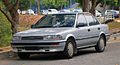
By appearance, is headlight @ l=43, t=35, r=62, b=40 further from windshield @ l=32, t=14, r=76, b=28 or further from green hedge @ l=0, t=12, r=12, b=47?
green hedge @ l=0, t=12, r=12, b=47

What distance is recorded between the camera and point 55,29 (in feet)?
40.7

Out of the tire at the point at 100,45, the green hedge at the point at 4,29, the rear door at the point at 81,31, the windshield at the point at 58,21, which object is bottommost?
the green hedge at the point at 4,29

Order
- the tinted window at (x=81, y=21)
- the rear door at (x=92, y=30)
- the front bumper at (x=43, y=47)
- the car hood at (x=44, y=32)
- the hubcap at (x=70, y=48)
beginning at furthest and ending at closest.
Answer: the rear door at (x=92, y=30)
the tinted window at (x=81, y=21)
the hubcap at (x=70, y=48)
the car hood at (x=44, y=32)
the front bumper at (x=43, y=47)

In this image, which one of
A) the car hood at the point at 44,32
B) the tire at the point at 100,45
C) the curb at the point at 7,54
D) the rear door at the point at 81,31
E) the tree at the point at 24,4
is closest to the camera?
the car hood at the point at 44,32

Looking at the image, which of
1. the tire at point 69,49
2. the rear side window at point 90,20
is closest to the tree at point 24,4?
the rear side window at point 90,20

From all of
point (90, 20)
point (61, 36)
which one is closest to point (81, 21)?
point (90, 20)

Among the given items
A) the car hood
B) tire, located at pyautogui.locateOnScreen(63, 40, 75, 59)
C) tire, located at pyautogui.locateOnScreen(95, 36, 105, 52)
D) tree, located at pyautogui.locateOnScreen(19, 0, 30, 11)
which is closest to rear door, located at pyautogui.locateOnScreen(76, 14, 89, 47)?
tire, located at pyautogui.locateOnScreen(63, 40, 75, 59)

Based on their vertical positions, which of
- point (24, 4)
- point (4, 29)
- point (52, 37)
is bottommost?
point (4, 29)

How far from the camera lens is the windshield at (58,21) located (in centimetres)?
1292

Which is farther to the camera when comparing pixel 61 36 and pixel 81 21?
pixel 81 21

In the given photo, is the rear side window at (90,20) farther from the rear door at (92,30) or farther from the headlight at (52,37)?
the headlight at (52,37)

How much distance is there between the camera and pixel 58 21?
42.9ft

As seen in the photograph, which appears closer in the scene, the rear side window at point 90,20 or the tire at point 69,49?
the tire at point 69,49

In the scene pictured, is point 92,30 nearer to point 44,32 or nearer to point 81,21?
point 81,21
